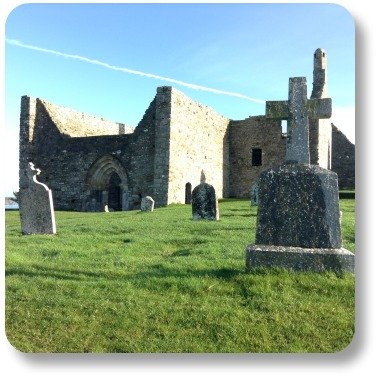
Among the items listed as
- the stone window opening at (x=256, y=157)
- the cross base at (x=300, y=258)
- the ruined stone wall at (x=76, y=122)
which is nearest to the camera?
the cross base at (x=300, y=258)

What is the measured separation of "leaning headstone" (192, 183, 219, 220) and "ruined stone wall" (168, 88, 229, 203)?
7409 millimetres

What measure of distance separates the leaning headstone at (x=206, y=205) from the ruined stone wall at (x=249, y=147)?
14.8 metres

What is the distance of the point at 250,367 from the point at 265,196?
213 centimetres

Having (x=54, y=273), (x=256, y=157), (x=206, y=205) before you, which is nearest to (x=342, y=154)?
(x=256, y=157)

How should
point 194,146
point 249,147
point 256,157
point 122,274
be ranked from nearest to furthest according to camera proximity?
1. point 122,274
2. point 194,146
3. point 249,147
4. point 256,157

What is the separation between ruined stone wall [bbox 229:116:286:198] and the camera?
2605cm

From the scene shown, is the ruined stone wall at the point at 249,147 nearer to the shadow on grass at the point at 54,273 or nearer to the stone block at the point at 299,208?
the stone block at the point at 299,208

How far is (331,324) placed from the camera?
3.97 meters

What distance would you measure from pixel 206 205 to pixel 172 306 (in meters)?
7.01

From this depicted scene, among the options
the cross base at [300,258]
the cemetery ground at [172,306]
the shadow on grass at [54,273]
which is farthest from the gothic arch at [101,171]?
the cross base at [300,258]

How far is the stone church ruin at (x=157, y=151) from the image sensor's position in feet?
63.0

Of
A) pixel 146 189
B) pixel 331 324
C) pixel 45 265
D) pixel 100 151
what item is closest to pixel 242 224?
pixel 45 265

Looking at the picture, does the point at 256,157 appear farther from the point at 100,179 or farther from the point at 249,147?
the point at 100,179

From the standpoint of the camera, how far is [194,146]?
2138 cm
